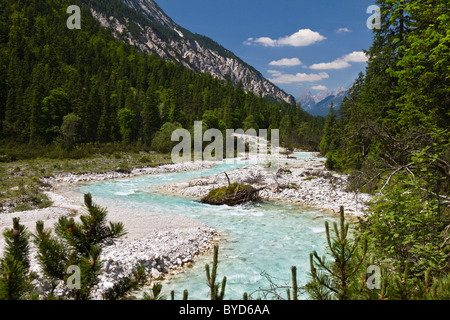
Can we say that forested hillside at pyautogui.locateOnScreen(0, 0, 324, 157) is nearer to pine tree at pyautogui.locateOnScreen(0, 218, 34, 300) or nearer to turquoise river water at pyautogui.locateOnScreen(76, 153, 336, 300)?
turquoise river water at pyautogui.locateOnScreen(76, 153, 336, 300)

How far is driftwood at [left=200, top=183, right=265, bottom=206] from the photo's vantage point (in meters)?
16.2

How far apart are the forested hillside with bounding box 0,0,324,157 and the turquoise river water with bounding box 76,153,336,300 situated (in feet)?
103

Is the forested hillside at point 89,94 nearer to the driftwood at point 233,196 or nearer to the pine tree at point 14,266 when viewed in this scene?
the driftwood at point 233,196

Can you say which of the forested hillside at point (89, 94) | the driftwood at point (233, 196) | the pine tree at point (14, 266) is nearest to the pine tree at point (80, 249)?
the pine tree at point (14, 266)

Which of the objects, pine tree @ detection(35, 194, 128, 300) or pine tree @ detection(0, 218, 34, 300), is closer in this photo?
pine tree @ detection(0, 218, 34, 300)

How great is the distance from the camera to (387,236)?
4.20m

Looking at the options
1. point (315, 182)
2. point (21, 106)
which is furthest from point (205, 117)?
point (315, 182)

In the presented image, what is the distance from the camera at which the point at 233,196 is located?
1614cm

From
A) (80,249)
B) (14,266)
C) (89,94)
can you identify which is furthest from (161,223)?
(89,94)

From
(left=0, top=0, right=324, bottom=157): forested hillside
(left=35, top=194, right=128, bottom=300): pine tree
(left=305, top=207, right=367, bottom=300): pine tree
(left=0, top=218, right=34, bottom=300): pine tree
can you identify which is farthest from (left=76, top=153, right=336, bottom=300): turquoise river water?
(left=0, top=0, right=324, bottom=157): forested hillside

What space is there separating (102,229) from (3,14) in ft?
369

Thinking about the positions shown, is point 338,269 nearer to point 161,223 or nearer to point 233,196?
point 161,223

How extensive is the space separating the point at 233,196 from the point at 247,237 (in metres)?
5.68
